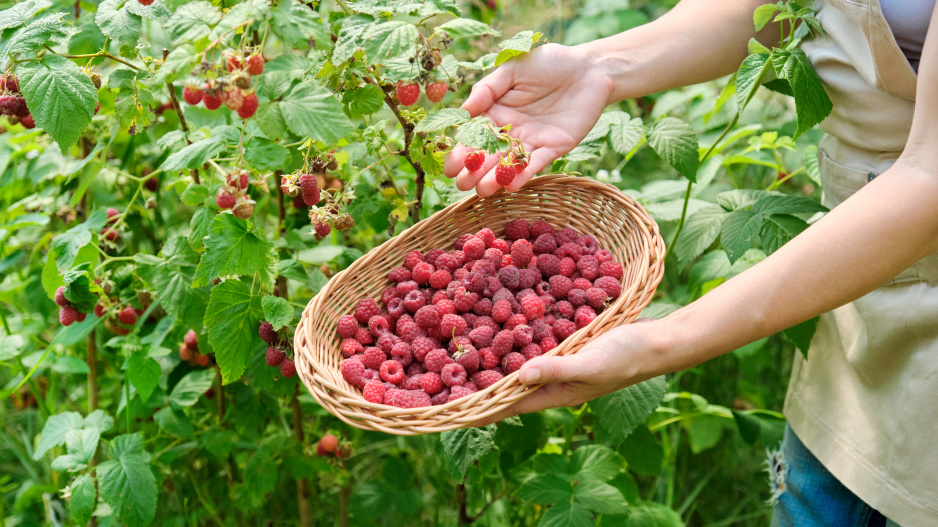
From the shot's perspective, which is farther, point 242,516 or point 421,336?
point 242,516

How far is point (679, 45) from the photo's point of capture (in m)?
1.46

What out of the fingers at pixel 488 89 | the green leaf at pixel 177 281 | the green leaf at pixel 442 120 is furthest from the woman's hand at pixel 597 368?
the green leaf at pixel 177 281

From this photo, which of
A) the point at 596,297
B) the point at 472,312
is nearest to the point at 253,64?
the point at 472,312

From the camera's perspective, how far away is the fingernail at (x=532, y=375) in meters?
1.01

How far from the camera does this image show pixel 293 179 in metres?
1.20

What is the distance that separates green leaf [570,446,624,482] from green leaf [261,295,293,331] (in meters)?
0.76

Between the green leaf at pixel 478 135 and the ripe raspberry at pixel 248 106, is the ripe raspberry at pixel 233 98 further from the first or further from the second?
the green leaf at pixel 478 135

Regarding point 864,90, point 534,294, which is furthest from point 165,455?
point 864,90

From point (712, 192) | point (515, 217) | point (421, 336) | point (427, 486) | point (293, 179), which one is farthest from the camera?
point (427, 486)

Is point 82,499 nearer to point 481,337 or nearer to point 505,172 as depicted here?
point 481,337

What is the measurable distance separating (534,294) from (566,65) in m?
0.50

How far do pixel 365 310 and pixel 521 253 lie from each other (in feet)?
1.19

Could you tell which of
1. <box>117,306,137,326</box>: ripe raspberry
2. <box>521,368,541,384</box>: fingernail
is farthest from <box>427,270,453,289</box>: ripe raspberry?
<box>117,306,137,326</box>: ripe raspberry

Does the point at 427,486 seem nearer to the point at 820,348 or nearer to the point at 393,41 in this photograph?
the point at 820,348
